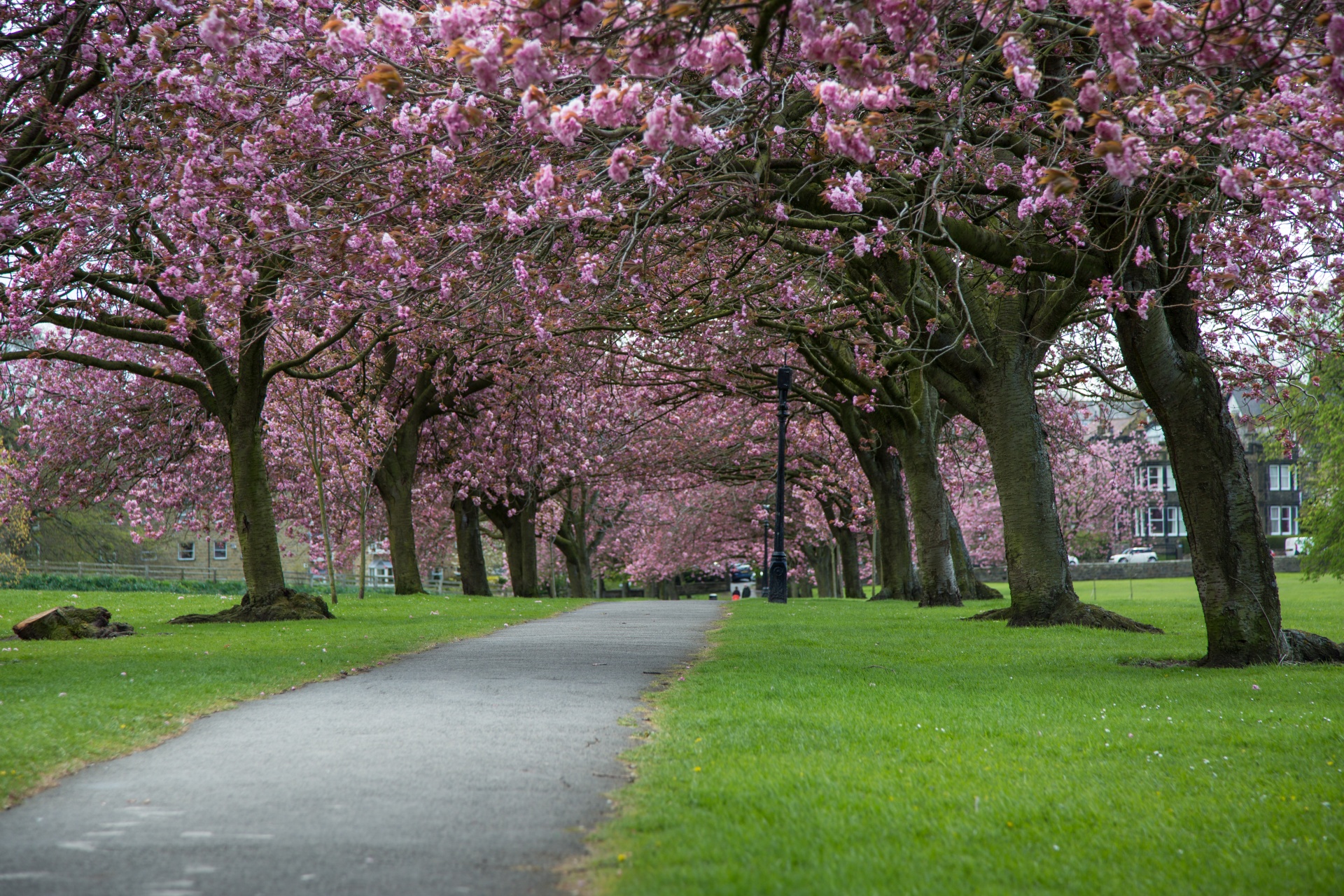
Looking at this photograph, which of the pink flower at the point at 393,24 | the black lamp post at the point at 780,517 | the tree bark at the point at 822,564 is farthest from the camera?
the tree bark at the point at 822,564

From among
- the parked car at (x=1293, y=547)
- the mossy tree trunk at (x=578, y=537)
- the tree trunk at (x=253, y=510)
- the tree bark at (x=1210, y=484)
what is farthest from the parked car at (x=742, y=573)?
the tree bark at (x=1210, y=484)

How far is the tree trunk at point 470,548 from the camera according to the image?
106 ft

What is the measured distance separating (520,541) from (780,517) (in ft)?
38.3

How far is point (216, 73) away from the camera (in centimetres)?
940

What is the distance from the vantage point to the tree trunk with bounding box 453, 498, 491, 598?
32.4 metres

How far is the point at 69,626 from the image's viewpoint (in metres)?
14.1

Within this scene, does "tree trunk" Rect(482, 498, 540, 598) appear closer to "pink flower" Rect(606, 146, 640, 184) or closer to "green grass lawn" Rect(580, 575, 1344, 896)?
"green grass lawn" Rect(580, 575, 1344, 896)

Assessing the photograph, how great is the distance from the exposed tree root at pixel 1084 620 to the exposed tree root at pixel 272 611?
10.5 meters

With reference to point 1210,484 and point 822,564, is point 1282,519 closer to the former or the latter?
point 822,564

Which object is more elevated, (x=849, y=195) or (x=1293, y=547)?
(x=849, y=195)

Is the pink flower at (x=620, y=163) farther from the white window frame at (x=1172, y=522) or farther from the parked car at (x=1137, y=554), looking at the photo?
the white window frame at (x=1172, y=522)

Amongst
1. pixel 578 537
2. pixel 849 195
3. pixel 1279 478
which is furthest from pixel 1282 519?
pixel 849 195

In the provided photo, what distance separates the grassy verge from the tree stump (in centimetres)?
34

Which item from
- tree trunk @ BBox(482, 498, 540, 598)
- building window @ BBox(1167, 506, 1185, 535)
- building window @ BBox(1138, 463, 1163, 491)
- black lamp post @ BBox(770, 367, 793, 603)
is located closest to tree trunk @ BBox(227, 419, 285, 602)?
black lamp post @ BBox(770, 367, 793, 603)
